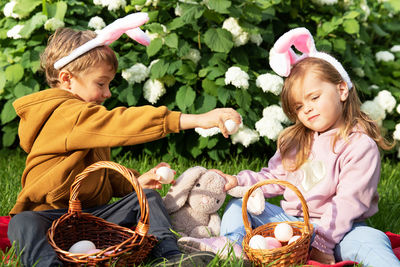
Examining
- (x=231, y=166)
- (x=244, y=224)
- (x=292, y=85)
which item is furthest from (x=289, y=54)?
(x=231, y=166)

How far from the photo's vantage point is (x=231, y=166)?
390 cm

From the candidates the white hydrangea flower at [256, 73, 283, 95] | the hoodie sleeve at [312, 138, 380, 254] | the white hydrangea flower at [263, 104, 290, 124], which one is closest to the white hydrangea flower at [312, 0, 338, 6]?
the white hydrangea flower at [256, 73, 283, 95]

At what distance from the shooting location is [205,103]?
390 cm

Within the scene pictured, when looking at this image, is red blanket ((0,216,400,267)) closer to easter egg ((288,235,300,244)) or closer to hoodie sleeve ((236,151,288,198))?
easter egg ((288,235,300,244))

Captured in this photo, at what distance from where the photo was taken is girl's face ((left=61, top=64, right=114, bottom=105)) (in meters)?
2.63

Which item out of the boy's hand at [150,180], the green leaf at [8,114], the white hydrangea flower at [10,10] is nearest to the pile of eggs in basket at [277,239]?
the boy's hand at [150,180]

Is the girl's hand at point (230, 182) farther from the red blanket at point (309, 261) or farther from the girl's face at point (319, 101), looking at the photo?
the red blanket at point (309, 261)

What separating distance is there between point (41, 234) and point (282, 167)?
4.64 feet

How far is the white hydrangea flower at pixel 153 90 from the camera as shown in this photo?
13.0ft

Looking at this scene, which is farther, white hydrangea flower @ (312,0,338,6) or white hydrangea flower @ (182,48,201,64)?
white hydrangea flower @ (312,0,338,6)

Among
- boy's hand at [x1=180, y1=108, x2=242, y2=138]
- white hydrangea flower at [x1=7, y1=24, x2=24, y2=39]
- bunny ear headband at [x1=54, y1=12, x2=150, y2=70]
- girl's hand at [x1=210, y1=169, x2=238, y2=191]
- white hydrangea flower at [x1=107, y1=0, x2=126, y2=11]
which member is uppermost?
bunny ear headband at [x1=54, y1=12, x2=150, y2=70]

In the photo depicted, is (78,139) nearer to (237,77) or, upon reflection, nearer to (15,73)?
(237,77)

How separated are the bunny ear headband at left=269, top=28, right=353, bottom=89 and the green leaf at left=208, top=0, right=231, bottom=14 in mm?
1029

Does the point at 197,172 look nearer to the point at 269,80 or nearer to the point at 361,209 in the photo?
the point at 361,209
